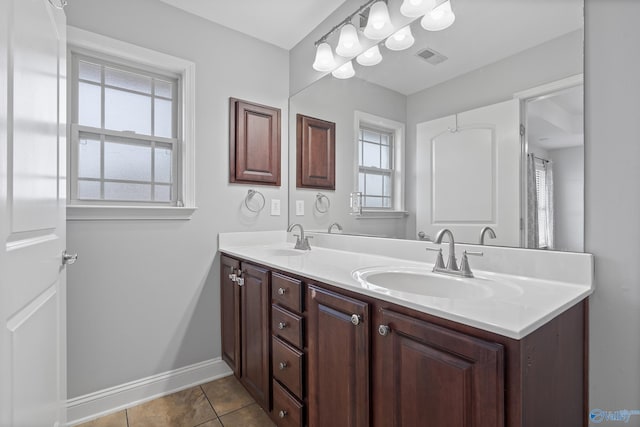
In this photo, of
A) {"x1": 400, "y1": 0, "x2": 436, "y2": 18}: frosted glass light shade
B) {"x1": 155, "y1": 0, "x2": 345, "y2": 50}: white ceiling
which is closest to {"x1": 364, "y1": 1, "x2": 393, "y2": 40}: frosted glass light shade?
{"x1": 400, "y1": 0, "x2": 436, "y2": 18}: frosted glass light shade

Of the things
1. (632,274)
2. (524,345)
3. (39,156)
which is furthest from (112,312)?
(632,274)

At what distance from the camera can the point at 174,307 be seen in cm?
197

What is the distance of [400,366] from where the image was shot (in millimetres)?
900

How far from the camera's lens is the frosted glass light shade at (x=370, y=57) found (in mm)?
1773

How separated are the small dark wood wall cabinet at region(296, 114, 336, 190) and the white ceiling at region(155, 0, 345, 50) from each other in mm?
608

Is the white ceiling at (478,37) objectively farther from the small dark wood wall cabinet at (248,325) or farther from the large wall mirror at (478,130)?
the small dark wood wall cabinet at (248,325)

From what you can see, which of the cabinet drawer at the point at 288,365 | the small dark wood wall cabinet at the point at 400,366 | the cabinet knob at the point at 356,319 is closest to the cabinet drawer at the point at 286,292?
the small dark wood wall cabinet at the point at 400,366

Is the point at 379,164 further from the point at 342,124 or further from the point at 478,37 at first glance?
the point at 478,37

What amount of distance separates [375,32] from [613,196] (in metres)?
1.39

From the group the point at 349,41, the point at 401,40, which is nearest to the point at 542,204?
the point at 401,40

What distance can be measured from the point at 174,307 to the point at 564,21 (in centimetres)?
239

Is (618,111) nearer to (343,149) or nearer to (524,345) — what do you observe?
(524,345)

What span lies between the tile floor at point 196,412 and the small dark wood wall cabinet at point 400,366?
0.25 meters

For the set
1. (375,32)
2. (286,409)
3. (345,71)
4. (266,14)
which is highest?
(266,14)
